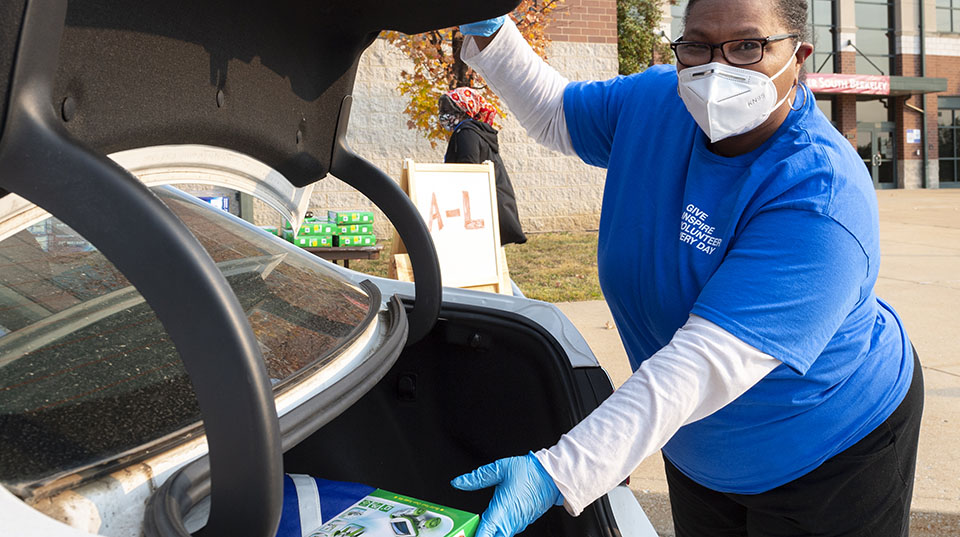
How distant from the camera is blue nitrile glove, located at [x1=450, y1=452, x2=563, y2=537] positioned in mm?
1279

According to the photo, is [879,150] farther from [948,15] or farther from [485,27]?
[485,27]

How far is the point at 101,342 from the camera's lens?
114 cm

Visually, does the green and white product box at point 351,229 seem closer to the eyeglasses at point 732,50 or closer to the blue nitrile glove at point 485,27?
the blue nitrile glove at point 485,27

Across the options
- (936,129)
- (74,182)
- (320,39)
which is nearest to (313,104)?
(320,39)

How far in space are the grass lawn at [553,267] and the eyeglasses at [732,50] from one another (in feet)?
17.0

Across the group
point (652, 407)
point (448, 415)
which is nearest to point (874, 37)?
point (448, 415)

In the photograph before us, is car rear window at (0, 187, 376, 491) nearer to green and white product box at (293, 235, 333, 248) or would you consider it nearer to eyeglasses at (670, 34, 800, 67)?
eyeglasses at (670, 34, 800, 67)

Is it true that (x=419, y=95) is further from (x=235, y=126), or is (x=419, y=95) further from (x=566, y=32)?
(x=235, y=126)

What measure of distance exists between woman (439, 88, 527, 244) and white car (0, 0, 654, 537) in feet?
13.8

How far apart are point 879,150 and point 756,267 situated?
99.6 feet

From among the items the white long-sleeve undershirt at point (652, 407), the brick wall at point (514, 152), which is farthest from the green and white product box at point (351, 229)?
the white long-sleeve undershirt at point (652, 407)

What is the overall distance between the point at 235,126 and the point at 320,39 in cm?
24

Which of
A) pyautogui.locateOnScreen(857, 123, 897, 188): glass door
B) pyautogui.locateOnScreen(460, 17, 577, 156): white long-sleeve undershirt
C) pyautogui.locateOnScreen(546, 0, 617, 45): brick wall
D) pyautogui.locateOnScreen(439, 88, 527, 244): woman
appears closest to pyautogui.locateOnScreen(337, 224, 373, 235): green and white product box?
pyautogui.locateOnScreen(439, 88, 527, 244): woman

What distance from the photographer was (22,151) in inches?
28.3
